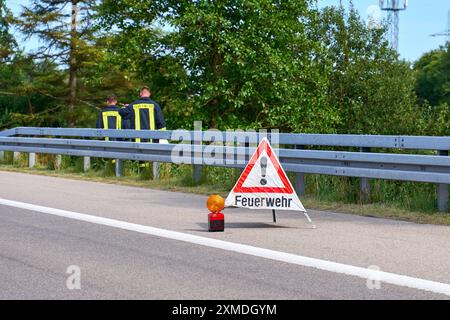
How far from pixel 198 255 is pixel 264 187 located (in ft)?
7.14

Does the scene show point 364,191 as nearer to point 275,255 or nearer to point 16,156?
point 275,255

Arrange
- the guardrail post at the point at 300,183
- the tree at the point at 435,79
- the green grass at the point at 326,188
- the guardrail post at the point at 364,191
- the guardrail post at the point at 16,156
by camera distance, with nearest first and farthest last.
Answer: the green grass at the point at 326,188, the guardrail post at the point at 364,191, the guardrail post at the point at 300,183, the guardrail post at the point at 16,156, the tree at the point at 435,79

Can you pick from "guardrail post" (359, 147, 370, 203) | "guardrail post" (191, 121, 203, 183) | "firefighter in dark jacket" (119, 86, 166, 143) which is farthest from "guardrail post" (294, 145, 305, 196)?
"firefighter in dark jacket" (119, 86, 166, 143)

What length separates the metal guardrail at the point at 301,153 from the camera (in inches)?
399

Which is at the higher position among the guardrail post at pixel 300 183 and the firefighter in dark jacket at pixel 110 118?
the firefighter in dark jacket at pixel 110 118

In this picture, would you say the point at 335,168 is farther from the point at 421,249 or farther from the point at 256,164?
the point at 421,249

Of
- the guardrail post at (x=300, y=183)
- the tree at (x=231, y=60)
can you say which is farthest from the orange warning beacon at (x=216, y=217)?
the tree at (x=231, y=60)

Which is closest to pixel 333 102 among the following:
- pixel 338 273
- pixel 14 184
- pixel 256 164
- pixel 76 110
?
pixel 76 110

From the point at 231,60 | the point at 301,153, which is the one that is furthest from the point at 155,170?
the point at 231,60

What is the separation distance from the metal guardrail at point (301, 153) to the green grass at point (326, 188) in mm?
252

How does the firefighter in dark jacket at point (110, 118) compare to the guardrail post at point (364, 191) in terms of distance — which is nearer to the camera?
the guardrail post at point (364, 191)

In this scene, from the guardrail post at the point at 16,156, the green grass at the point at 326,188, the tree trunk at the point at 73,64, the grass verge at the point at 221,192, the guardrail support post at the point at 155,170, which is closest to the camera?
the grass verge at the point at 221,192

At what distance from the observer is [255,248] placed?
296 inches

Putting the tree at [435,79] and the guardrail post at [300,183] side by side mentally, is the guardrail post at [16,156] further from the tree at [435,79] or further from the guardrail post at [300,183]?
the tree at [435,79]
